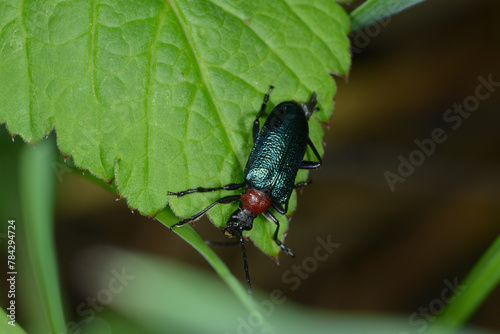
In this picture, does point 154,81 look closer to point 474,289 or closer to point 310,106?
point 310,106

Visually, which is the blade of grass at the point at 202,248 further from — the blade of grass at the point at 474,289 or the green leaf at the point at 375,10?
the green leaf at the point at 375,10

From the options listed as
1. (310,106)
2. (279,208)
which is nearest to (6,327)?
(279,208)

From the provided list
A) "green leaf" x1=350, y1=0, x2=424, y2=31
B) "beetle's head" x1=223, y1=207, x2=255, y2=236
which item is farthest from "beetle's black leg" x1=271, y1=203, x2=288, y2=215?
"green leaf" x1=350, y1=0, x2=424, y2=31

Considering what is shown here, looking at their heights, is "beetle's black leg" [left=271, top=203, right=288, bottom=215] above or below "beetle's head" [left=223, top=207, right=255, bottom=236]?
above

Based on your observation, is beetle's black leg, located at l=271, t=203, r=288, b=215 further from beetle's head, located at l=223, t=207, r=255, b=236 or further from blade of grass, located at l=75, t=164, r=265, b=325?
blade of grass, located at l=75, t=164, r=265, b=325

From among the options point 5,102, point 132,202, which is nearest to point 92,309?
point 132,202

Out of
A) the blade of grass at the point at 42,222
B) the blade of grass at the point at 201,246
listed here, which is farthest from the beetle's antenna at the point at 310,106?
the blade of grass at the point at 42,222
